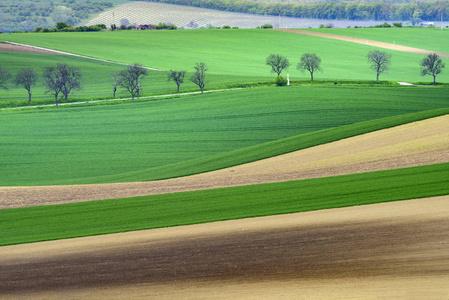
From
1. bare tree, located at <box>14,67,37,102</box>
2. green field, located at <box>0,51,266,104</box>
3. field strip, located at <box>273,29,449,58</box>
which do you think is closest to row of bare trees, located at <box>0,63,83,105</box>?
bare tree, located at <box>14,67,37,102</box>

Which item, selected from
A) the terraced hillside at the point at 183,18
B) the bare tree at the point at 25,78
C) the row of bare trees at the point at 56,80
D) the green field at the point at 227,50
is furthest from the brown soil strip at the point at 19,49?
the terraced hillside at the point at 183,18

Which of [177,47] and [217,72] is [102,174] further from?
[177,47]

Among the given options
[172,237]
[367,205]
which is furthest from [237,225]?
[367,205]

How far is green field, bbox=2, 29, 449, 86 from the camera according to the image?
3295 inches

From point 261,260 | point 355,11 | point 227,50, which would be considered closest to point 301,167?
point 261,260

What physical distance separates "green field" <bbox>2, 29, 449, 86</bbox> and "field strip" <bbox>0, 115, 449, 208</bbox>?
49592 millimetres

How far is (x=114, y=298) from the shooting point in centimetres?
1278

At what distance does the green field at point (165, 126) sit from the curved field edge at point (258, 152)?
0.41 metres

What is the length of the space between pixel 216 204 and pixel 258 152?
1266cm

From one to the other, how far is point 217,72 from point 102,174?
49081mm

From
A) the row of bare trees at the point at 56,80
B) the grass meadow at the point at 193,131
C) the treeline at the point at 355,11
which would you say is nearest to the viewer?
the grass meadow at the point at 193,131

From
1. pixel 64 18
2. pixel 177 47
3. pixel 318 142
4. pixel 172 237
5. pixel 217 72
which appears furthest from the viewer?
pixel 64 18

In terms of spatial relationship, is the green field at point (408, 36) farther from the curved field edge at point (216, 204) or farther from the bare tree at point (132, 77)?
the curved field edge at point (216, 204)

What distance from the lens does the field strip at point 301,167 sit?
23.2 m
